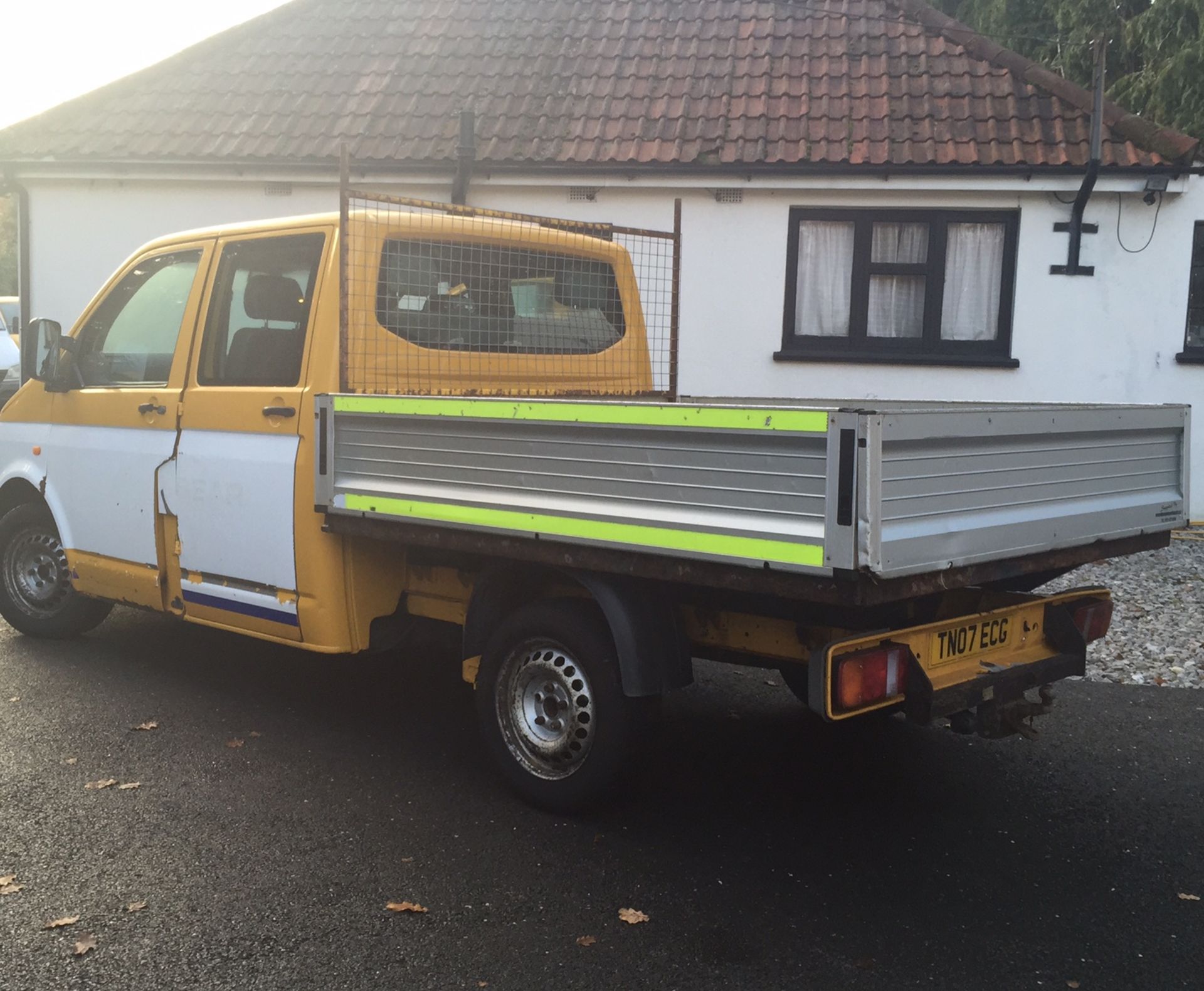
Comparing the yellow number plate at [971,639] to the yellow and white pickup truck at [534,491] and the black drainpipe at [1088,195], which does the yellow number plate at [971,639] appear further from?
the black drainpipe at [1088,195]

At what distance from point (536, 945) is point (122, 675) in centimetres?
348

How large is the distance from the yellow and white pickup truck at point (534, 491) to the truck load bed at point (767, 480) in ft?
0.03

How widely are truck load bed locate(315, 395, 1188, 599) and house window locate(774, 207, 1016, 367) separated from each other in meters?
6.60

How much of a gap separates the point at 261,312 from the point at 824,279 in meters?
7.13

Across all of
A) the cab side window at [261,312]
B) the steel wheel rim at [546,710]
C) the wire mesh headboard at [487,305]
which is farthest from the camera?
the cab side window at [261,312]

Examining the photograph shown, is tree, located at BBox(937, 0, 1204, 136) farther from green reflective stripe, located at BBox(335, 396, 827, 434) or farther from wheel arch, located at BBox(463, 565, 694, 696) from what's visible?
wheel arch, located at BBox(463, 565, 694, 696)

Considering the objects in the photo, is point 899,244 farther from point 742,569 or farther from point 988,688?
point 742,569

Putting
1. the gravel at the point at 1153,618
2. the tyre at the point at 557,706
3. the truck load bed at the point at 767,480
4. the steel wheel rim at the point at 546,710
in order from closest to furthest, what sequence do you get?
the truck load bed at the point at 767,480
the tyre at the point at 557,706
the steel wheel rim at the point at 546,710
the gravel at the point at 1153,618

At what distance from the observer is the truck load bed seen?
3266mm

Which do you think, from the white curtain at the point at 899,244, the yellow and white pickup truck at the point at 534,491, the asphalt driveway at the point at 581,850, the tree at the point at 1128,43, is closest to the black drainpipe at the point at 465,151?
the white curtain at the point at 899,244

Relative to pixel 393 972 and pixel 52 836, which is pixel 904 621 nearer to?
pixel 393 972

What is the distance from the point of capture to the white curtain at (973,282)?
11.0m

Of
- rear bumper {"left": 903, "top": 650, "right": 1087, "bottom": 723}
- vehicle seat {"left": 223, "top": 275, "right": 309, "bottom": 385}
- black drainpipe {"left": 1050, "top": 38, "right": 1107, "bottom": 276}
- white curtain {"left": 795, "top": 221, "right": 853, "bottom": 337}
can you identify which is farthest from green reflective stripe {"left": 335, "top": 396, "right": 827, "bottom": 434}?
black drainpipe {"left": 1050, "top": 38, "right": 1107, "bottom": 276}

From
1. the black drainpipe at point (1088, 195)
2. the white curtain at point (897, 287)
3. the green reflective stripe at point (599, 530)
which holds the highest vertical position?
the black drainpipe at point (1088, 195)
